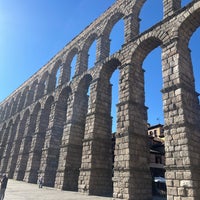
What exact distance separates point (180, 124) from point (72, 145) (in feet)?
35.4

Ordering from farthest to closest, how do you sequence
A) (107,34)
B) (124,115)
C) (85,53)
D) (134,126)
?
1. (85,53)
2. (107,34)
3. (124,115)
4. (134,126)

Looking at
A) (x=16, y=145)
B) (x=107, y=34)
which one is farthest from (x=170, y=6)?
(x=16, y=145)

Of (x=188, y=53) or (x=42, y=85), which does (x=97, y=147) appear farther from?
(x=42, y=85)

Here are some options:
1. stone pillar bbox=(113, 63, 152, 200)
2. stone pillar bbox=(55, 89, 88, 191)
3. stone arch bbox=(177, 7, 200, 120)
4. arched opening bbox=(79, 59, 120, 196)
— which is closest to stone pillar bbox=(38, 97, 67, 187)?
stone pillar bbox=(55, 89, 88, 191)

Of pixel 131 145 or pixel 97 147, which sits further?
pixel 97 147

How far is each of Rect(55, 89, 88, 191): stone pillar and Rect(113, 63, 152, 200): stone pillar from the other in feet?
19.7

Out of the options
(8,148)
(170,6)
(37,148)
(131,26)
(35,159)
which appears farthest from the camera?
(8,148)

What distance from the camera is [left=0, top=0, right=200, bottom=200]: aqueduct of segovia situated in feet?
38.7

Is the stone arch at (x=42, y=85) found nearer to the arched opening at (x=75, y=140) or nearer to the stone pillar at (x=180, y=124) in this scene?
the arched opening at (x=75, y=140)

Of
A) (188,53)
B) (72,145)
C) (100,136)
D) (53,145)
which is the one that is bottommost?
(72,145)

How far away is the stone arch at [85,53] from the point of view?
23.7m

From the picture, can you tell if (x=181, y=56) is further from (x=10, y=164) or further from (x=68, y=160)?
(x=10, y=164)

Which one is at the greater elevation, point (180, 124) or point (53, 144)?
point (53, 144)

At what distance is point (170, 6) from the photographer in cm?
1598
